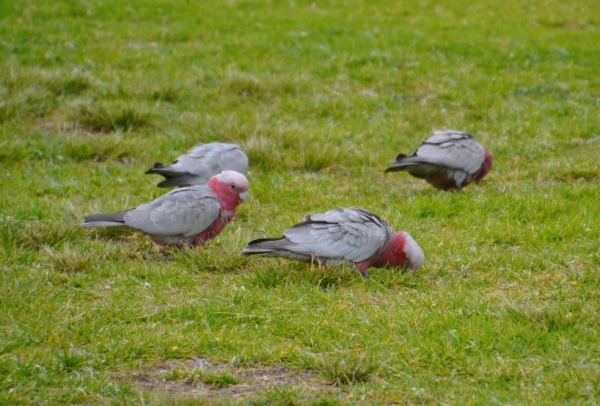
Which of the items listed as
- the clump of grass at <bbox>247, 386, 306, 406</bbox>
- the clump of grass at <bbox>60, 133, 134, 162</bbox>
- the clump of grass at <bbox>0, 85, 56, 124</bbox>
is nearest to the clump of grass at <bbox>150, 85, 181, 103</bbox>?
the clump of grass at <bbox>0, 85, 56, 124</bbox>

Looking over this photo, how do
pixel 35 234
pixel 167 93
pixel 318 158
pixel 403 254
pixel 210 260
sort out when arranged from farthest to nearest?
pixel 167 93 < pixel 318 158 < pixel 35 234 < pixel 210 260 < pixel 403 254

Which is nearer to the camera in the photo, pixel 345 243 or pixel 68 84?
pixel 345 243

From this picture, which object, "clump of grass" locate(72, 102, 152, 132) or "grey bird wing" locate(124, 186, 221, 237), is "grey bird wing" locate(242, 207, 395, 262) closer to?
"grey bird wing" locate(124, 186, 221, 237)

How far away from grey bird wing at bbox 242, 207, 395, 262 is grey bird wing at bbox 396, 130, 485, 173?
1974mm

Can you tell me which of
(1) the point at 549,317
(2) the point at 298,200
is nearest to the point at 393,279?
(1) the point at 549,317

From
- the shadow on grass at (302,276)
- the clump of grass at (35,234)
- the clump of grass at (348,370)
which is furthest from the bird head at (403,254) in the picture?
the clump of grass at (35,234)

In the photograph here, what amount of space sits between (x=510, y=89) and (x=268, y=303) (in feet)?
21.2

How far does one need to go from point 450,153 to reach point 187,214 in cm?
272

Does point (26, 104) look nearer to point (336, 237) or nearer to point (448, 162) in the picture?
point (448, 162)

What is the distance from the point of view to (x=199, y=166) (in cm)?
721

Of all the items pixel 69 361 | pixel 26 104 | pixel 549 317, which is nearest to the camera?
pixel 69 361

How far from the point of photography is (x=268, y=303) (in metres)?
5.18

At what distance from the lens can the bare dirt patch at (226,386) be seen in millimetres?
4176

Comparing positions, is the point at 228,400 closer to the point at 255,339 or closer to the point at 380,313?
the point at 255,339
